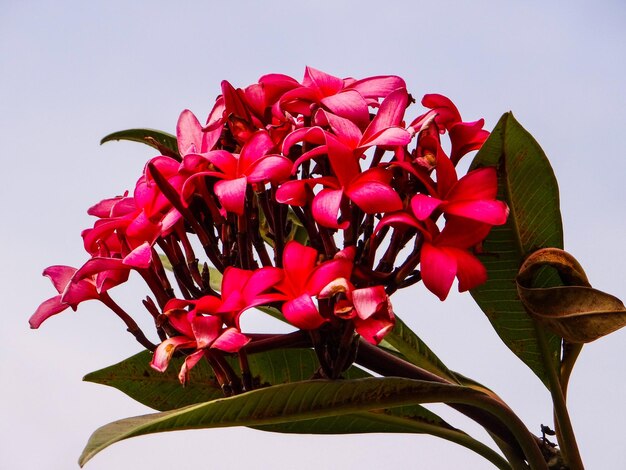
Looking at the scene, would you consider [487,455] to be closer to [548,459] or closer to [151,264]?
[548,459]

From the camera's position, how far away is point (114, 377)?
3.09ft

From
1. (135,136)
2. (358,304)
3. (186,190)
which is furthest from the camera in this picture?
(135,136)

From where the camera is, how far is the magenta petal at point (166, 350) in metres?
0.66

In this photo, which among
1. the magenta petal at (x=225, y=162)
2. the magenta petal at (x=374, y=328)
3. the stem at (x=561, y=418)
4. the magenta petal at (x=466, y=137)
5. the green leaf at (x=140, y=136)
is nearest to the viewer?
the magenta petal at (x=374, y=328)

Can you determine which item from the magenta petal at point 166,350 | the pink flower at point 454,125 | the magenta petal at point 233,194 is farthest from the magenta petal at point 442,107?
the magenta petal at point 166,350

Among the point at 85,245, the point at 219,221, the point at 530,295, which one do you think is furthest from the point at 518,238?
the point at 85,245

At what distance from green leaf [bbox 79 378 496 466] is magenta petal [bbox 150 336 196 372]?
40 mm

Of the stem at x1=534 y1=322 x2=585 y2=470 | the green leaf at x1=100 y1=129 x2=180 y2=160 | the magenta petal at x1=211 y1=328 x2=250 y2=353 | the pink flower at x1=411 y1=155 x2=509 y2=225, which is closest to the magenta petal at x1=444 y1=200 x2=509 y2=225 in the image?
the pink flower at x1=411 y1=155 x2=509 y2=225

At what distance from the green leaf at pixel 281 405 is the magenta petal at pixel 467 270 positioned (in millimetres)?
98

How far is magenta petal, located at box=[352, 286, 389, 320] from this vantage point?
625mm

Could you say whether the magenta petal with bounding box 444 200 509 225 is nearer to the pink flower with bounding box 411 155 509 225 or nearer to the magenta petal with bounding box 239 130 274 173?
the pink flower with bounding box 411 155 509 225

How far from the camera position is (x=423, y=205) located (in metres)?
0.68

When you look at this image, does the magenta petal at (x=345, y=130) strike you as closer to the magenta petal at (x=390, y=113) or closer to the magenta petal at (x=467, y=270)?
the magenta petal at (x=390, y=113)

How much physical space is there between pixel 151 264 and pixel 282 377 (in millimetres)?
264
